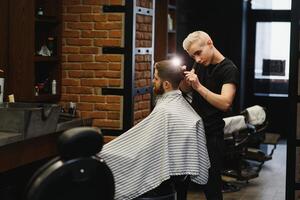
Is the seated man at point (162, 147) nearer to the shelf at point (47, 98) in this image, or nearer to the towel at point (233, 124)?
the shelf at point (47, 98)

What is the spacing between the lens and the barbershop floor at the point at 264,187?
5.87m

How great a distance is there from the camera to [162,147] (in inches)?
139

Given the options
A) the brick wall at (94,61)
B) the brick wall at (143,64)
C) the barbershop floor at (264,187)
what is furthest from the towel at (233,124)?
the brick wall at (94,61)

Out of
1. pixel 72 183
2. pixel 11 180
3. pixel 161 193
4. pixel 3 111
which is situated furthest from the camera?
pixel 11 180

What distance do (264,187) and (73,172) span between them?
4485 millimetres

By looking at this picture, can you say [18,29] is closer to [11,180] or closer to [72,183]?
[11,180]

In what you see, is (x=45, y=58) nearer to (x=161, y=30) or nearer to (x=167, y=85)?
(x=167, y=85)

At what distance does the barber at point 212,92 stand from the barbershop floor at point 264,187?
2.09 metres

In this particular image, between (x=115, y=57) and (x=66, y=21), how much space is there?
51 centimetres

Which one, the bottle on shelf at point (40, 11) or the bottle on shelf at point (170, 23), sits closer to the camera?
the bottle on shelf at point (40, 11)

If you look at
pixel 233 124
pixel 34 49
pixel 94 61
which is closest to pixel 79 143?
pixel 34 49

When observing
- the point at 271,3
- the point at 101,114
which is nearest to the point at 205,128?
the point at 101,114

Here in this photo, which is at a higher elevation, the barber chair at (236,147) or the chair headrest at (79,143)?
the chair headrest at (79,143)

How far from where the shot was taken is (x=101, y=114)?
5098 millimetres
